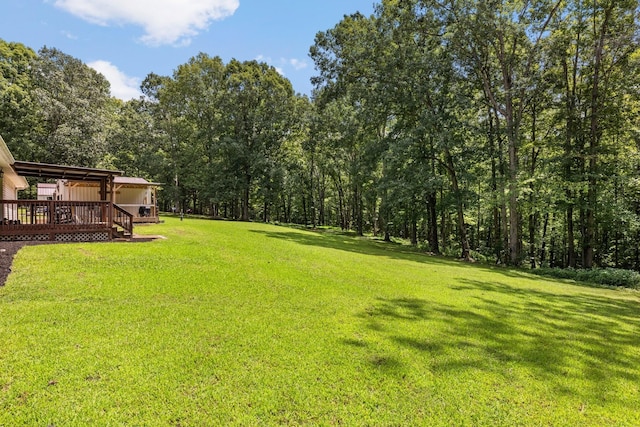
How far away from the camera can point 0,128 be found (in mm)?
27859

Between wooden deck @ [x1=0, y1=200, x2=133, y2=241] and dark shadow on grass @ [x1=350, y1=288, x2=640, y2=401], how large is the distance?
10.3 m

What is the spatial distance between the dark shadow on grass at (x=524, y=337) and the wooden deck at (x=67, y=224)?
406 inches

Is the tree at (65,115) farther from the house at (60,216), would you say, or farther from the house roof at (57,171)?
the house roof at (57,171)

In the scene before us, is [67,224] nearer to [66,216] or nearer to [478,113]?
[66,216]

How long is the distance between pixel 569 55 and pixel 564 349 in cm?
1913

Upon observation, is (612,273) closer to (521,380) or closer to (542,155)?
(542,155)

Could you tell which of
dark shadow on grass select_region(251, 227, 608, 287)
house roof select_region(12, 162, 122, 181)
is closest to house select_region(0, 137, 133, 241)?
house roof select_region(12, 162, 122, 181)

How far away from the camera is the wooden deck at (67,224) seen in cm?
1027

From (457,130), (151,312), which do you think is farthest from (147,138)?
(151,312)

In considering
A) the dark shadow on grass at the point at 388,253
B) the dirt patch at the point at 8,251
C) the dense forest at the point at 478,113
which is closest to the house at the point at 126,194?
the dense forest at the point at 478,113

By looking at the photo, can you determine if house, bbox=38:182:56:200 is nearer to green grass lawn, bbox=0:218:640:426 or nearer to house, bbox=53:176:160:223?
house, bbox=53:176:160:223

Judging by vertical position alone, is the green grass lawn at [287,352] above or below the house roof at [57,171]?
below

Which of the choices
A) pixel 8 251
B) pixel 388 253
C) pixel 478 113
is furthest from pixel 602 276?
pixel 8 251

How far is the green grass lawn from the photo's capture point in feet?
10.7
